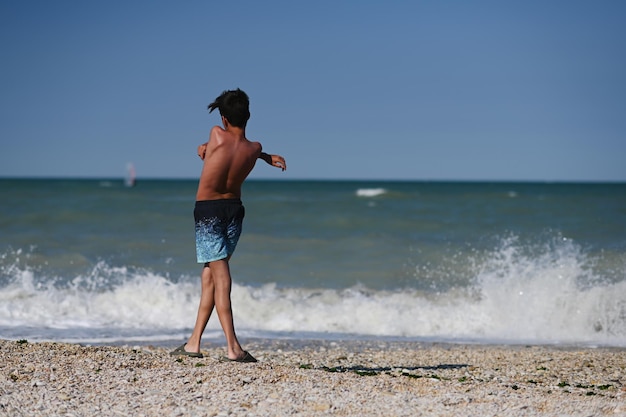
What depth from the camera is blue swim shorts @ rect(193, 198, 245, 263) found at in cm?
549

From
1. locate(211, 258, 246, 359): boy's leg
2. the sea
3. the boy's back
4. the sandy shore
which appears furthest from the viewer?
the sea

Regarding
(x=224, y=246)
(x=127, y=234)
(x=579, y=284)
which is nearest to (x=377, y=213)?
(x=127, y=234)

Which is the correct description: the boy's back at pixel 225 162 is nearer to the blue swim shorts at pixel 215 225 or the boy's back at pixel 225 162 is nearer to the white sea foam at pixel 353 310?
the blue swim shorts at pixel 215 225

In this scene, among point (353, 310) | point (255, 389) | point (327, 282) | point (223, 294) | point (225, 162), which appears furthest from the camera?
point (327, 282)

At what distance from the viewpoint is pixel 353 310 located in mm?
10539

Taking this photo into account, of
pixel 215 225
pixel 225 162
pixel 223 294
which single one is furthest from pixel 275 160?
pixel 223 294

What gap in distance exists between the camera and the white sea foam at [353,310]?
946cm

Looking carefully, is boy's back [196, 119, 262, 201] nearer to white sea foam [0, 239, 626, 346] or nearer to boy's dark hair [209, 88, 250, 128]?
boy's dark hair [209, 88, 250, 128]

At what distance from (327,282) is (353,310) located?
262cm

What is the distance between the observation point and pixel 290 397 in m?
4.67

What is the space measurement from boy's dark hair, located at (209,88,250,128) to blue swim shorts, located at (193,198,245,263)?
21.3 inches

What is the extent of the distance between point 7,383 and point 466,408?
267 cm

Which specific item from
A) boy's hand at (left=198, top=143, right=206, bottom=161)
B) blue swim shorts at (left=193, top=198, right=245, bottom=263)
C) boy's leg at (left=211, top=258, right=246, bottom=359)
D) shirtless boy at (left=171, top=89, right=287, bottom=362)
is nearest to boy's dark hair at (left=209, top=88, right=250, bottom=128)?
shirtless boy at (left=171, top=89, right=287, bottom=362)

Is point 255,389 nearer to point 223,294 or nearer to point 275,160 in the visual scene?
point 223,294
